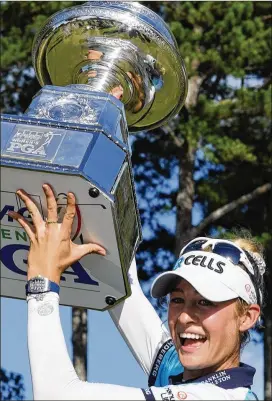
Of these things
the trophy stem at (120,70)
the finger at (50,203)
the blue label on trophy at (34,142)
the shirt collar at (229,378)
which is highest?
the trophy stem at (120,70)

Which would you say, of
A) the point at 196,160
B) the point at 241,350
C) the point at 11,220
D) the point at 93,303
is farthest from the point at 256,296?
the point at 196,160

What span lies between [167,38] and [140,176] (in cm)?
1478

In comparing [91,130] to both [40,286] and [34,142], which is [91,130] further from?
[40,286]

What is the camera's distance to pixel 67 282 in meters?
3.03

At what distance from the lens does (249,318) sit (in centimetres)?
298

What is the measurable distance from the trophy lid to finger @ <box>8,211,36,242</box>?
0.86 meters

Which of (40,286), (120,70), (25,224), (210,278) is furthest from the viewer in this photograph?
(120,70)

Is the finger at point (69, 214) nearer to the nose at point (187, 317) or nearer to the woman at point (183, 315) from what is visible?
the woman at point (183, 315)

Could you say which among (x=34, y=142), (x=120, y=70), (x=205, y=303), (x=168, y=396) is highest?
(x=120, y=70)

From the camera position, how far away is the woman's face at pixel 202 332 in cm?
285

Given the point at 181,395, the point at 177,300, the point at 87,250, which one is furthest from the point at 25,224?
the point at 181,395

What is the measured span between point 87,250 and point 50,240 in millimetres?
133

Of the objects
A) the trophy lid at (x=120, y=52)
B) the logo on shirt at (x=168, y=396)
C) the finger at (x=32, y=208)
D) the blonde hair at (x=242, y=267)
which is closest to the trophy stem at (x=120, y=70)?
the trophy lid at (x=120, y=52)

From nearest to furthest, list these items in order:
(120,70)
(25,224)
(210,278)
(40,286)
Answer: (40,286) < (25,224) < (210,278) < (120,70)
